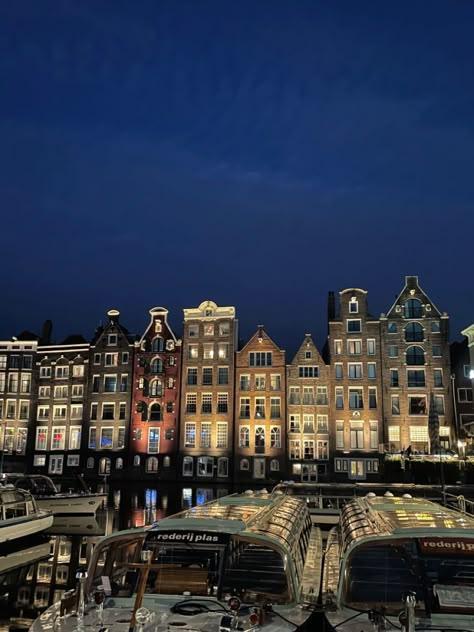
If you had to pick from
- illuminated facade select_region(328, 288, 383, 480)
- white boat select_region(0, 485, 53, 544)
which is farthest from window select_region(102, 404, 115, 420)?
white boat select_region(0, 485, 53, 544)

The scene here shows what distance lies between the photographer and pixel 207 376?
70.1m

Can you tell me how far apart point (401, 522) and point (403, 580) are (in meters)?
2.98

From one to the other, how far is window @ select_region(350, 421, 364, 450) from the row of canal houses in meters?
0.11

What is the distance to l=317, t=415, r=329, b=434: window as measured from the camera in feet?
213

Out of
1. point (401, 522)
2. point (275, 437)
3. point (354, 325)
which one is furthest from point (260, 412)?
point (401, 522)

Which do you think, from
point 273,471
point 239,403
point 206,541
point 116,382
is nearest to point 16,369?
point 116,382

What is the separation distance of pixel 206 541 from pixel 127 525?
21676 millimetres

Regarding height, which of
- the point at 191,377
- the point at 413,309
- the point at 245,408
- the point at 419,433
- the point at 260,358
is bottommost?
the point at 419,433

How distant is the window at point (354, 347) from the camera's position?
66.6 m

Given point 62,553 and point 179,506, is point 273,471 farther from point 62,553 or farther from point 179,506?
point 62,553

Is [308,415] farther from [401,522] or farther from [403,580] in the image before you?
[401,522]

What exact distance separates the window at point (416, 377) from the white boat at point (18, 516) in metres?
46.5

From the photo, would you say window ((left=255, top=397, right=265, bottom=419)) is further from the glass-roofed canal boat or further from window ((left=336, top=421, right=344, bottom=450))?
the glass-roofed canal boat

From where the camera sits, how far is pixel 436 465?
54406 mm
